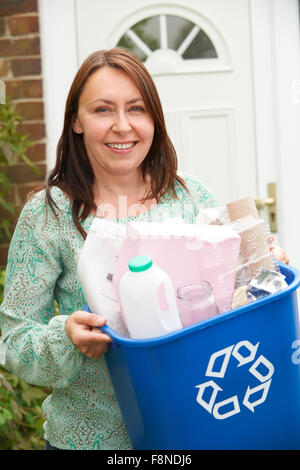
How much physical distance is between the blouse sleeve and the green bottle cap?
0.27m

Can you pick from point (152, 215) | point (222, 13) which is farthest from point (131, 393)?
point (222, 13)

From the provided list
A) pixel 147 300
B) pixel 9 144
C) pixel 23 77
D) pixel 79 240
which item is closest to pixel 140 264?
pixel 147 300

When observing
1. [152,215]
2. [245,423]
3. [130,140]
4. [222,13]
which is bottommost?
[245,423]

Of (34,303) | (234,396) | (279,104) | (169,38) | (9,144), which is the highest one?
(169,38)

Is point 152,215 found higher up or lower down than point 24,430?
higher up

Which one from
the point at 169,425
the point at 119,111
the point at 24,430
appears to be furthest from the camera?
the point at 24,430

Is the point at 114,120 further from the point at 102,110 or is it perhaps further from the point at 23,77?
Answer: the point at 23,77

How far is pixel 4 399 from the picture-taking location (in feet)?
6.80

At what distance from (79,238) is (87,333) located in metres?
0.27

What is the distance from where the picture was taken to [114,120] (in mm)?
1114

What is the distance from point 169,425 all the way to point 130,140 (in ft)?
1.86

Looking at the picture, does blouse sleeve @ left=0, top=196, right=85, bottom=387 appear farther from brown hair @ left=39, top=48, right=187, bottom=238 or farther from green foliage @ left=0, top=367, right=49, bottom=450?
green foliage @ left=0, top=367, right=49, bottom=450

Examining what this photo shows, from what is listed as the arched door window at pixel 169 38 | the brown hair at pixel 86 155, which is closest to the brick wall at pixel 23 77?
the arched door window at pixel 169 38

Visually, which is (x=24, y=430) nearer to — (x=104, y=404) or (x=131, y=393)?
(x=104, y=404)
